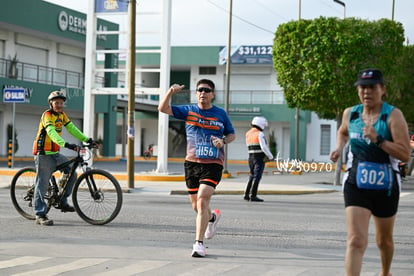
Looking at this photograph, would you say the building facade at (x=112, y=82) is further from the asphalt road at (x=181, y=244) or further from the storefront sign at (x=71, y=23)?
the asphalt road at (x=181, y=244)

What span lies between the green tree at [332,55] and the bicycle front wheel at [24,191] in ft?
45.0

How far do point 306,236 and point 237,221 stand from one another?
1792mm

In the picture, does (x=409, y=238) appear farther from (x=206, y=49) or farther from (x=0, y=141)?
(x=206, y=49)

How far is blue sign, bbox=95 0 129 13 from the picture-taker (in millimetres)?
23516

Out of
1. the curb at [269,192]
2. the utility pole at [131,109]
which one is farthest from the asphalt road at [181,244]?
the utility pole at [131,109]

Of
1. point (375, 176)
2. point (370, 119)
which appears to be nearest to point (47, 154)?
point (370, 119)

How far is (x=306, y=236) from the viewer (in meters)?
9.63

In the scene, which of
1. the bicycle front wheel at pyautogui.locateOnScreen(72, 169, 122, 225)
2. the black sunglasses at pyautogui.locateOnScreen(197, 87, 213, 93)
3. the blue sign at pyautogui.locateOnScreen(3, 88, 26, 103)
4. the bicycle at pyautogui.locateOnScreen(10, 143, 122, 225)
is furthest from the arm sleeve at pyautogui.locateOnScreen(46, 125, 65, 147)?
the blue sign at pyautogui.locateOnScreen(3, 88, 26, 103)

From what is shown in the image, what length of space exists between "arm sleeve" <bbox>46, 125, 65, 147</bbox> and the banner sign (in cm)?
4255

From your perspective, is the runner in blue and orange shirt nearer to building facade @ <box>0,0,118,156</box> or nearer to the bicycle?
the bicycle

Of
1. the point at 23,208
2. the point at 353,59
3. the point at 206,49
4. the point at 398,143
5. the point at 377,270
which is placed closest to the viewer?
the point at 398,143

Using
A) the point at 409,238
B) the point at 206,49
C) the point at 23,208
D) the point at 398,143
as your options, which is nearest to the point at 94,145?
the point at 23,208

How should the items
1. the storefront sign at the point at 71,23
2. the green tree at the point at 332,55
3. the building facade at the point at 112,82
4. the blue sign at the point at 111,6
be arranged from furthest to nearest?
the storefront sign at the point at 71,23
the building facade at the point at 112,82
the blue sign at the point at 111,6
the green tree at the point at 332,55

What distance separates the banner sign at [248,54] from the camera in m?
51.8
